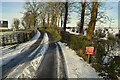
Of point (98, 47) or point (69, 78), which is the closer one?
point (69, 78)

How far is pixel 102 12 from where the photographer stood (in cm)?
1128

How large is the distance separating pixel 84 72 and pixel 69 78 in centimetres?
110

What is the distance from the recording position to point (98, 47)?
4988mm

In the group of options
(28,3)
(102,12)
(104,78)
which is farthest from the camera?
(28,3)

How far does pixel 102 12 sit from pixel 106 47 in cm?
829

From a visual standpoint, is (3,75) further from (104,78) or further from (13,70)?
(104,78)

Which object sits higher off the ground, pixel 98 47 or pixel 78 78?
→ pixel 98 47

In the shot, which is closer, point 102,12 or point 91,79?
point 91,79

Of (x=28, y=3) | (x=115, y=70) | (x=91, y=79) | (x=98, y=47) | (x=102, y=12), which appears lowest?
(x=91, y=79)

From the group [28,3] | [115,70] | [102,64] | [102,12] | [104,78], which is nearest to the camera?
[115,70]

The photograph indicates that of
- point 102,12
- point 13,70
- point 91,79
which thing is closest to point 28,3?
point 102,12

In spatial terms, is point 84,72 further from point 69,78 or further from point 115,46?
point 115,46

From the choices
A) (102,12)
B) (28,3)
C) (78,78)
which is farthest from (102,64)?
(28,3)

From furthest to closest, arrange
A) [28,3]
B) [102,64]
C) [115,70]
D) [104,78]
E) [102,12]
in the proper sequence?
[28,3], [102,12], [102,64], [104,78], [115,70]
